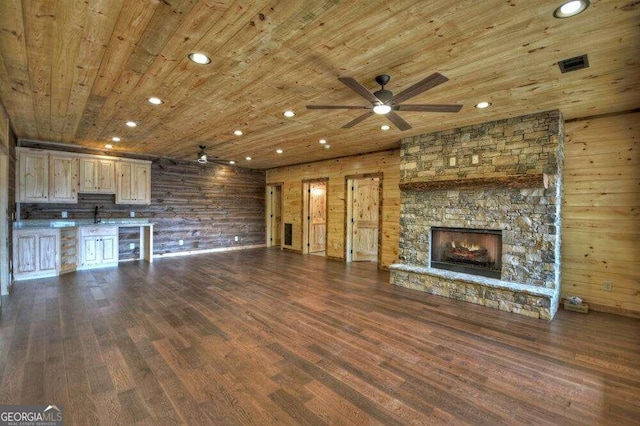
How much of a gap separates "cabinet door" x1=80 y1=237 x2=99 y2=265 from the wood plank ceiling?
275 cm

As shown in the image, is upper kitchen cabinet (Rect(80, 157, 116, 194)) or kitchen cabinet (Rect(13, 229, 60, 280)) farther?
upper kitchen cabinet (Rect(80, 157, 116, 194))

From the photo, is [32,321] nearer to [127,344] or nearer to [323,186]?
[127,344]

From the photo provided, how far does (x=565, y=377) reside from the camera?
96.2 inches

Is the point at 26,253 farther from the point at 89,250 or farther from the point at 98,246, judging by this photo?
the point at 98,246

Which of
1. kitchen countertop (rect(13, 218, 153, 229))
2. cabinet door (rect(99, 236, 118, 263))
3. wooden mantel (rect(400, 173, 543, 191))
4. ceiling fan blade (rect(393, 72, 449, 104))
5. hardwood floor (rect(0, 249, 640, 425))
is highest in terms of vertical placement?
ceiling fan blade (rect(393, 72, 449, 104))

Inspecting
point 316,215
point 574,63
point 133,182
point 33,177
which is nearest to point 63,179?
point 33,177

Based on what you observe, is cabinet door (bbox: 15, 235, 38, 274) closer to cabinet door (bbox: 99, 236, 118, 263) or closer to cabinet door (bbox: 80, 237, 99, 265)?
cabinet door (bbox: 80, 237, 99, 265)

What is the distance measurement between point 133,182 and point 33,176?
5.76 ft

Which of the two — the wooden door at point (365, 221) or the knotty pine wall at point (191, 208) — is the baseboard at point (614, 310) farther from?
the knotty pine wall at point (191, 208)

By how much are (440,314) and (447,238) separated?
1555mm

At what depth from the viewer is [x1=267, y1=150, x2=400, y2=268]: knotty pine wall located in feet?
21.0

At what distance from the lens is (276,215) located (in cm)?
1013

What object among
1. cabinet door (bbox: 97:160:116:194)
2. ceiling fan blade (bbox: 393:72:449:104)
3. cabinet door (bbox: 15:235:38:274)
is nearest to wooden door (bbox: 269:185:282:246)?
cabinet door (bbox: 97:160:116:194)

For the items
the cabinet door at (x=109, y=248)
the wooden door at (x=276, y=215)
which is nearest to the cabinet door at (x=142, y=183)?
the cabinet door at (x=109, y=248)
